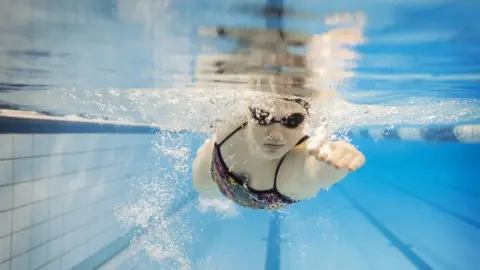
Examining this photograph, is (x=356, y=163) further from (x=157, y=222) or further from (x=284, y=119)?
(x=157, y=222)

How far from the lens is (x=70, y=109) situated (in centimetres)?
1001

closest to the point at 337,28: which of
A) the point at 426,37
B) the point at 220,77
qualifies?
the point at 426,37

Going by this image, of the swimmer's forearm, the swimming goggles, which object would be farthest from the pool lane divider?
the swimmer's forearm

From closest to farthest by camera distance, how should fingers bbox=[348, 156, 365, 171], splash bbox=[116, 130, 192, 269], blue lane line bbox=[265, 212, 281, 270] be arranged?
fingers bbox=[348, 156, 365, 171] → blue lane line bbox=[265, 212, 281, 270] → splash bbox=[116, 130, 192, 269]

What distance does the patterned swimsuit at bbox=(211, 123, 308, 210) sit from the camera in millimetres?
4336

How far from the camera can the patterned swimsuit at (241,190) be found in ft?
14.2

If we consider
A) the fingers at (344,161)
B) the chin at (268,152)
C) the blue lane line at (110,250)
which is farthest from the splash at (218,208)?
the fingers at (344,161)

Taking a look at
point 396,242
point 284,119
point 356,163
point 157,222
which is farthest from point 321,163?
point 157,222

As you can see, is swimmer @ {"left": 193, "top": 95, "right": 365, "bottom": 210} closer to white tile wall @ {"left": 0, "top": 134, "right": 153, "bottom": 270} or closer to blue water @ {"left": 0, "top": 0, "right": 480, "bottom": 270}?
blue water @ {"left": 0, "top": 0, "right": 480, "bottom": 270}

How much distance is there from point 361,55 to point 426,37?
0.80 meters

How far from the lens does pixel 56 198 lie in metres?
7.52

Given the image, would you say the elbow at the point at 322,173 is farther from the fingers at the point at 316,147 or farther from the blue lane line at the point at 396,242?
the blue lane line at the point at 396,242

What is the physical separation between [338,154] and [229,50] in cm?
239

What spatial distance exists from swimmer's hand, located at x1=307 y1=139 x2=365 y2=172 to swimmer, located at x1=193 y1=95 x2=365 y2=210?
27cm
